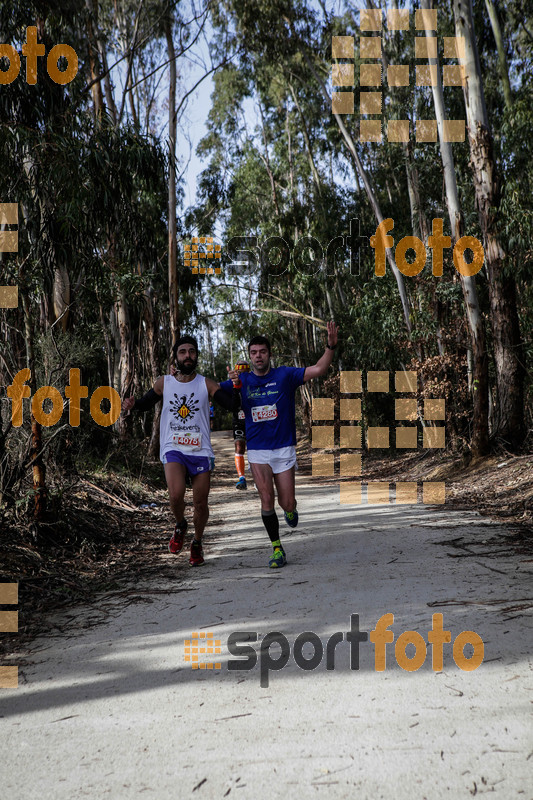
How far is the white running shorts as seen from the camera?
6148 millimetres

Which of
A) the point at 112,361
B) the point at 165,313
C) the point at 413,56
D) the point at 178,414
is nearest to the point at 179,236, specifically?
the point at 165,313

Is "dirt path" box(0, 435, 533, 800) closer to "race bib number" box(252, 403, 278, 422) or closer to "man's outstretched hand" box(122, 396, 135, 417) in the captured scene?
"race bib number" box(252, 403, 278, 422)

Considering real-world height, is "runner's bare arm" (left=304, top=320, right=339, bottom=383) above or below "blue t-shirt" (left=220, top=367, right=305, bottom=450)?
above

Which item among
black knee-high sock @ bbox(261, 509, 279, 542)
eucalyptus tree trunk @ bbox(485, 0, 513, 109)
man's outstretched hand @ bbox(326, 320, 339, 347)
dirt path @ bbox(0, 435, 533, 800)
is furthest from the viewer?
eucalyptus tree trunk @ bbox(485, 0, 513, 109)

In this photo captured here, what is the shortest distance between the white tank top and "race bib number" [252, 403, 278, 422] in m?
0.42

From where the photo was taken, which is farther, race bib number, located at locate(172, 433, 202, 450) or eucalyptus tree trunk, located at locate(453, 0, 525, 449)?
eucalyptus tree trunk, located at locate(453, 0, 525, 449)

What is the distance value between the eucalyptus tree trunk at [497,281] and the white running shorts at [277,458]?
5.93 m

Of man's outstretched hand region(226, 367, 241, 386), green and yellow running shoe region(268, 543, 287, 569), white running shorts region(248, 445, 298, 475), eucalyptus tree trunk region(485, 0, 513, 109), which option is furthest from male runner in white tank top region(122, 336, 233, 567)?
eucalyptus tree trunk region(485, 0, 513, 109)

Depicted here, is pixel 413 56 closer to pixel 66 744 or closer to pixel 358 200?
pixel 358 200

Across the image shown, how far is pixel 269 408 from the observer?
6.10 meters

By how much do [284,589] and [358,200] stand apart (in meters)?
21.3

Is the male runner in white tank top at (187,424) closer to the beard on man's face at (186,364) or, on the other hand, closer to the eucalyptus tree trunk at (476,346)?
the beard on man's face at (186,364)

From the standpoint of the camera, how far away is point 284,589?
16.1 feet

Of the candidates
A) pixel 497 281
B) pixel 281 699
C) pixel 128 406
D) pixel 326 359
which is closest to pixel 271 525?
pixel 326 359
